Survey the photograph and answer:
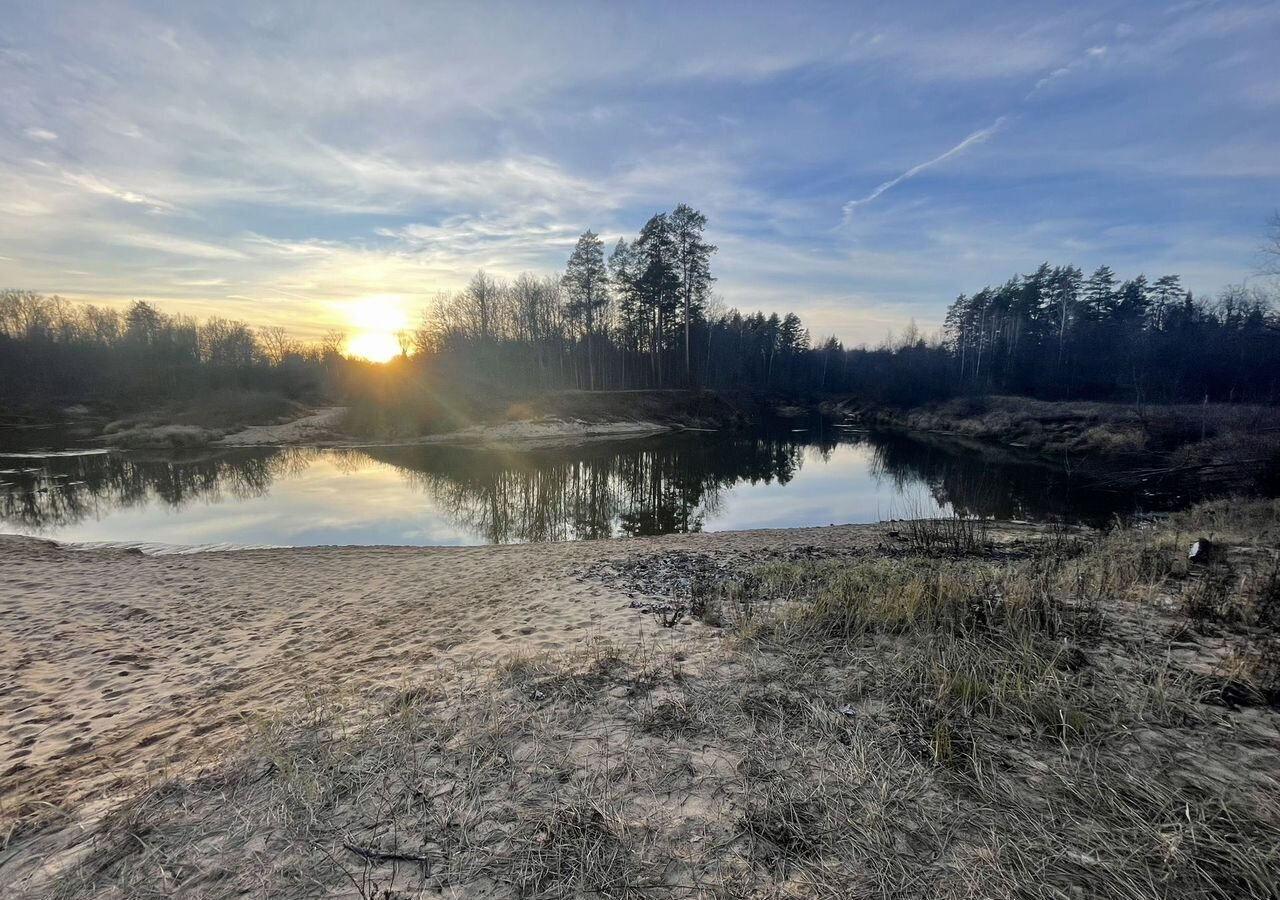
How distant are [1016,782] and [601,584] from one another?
264 inches

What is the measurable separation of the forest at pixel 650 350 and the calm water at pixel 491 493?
698 inches

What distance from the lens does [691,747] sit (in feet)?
11.3

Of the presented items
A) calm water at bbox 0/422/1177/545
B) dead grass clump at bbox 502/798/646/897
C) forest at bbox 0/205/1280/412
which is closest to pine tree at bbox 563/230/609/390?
forest at bbox 0/205/1280/412

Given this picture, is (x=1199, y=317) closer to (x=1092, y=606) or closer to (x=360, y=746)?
(x=1092, y=606)

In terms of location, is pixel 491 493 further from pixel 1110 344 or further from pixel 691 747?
pixel 1110 344

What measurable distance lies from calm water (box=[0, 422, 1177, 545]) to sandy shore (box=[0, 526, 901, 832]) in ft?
12.5

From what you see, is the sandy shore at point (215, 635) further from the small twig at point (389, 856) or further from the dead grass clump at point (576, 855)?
the dead grass clump at point (576, 855)

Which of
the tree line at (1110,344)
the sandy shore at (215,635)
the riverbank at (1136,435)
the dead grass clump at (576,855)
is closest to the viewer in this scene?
the dead grass clump at (576,855)

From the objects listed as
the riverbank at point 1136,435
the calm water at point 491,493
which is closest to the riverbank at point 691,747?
the calm water at point 491,493

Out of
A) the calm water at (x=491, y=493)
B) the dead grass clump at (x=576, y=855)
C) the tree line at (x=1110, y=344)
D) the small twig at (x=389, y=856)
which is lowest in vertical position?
the calm water at (x=491, y=493)

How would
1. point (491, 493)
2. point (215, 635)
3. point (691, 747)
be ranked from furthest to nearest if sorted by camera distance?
point (491, 493) < point (215, 635) < point (691, 747)

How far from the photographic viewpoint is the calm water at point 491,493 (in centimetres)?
1573

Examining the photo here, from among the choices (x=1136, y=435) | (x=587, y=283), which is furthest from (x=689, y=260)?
(x=1136, y=435)

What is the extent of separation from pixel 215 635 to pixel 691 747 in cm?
714
